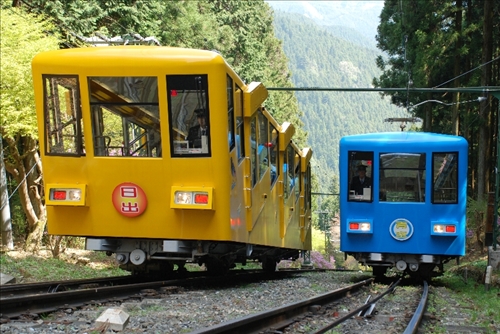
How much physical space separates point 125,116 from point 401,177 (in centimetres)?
651

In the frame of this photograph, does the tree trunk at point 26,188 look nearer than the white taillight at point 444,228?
No

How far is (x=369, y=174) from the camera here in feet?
44.0

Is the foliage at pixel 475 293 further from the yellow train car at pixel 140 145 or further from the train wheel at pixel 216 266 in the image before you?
the train wheel at pixel 216 266

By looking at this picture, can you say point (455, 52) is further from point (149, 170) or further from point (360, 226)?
point (149, 170)

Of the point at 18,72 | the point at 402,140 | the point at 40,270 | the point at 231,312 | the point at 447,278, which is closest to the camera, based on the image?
the point at 231,312

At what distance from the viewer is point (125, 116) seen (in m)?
8.82

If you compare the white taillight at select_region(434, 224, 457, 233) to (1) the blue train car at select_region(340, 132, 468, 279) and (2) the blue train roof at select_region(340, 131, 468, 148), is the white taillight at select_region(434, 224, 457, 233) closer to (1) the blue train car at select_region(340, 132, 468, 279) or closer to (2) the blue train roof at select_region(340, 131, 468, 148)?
(1) the blue train car at select_region(340, 132, 468, 279)

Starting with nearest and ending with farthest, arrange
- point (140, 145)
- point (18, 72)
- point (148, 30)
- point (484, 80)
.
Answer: point (140, 145) → point (18, 72) → point (484, 80) → point (148, 30)

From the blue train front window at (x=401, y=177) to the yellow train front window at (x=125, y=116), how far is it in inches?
229

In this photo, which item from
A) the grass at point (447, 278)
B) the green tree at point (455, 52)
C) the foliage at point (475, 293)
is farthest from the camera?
the green tree at point (455, 52)

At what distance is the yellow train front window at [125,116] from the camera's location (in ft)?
29.0

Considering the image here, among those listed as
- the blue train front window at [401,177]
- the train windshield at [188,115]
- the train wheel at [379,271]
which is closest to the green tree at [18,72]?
the train windshield at [188,115]

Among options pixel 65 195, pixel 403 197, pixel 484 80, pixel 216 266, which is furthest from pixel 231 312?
pixel 484 80

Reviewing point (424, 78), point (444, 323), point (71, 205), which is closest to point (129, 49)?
point (71, 205)
